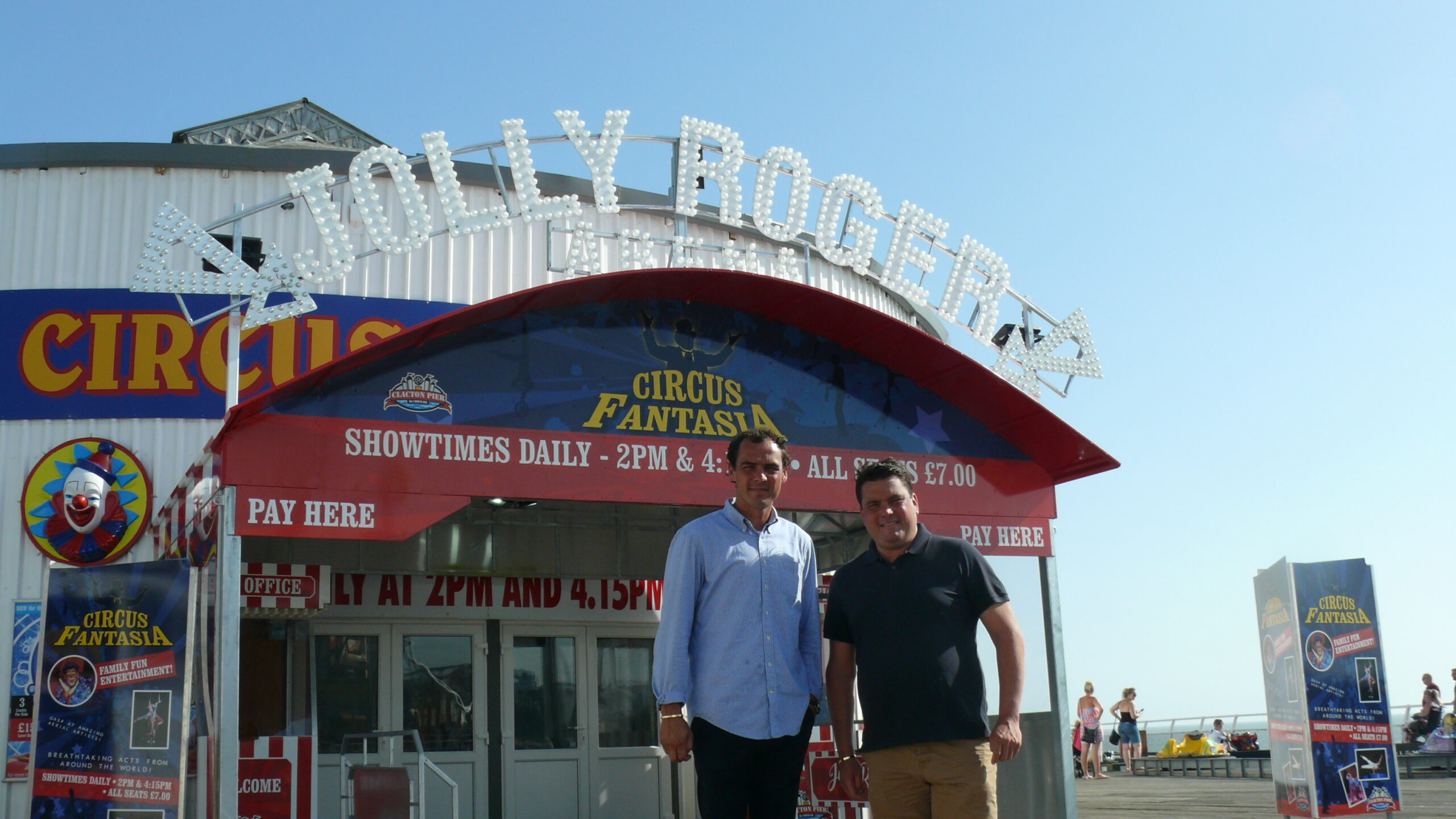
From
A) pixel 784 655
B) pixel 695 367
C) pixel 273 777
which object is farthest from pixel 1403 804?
pixel 273 777

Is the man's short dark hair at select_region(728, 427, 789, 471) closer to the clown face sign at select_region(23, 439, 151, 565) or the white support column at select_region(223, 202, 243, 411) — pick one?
the white support column at select_region(223, 202, 243, 411)

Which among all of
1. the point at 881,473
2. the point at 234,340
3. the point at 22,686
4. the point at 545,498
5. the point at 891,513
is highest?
the point at 234,340

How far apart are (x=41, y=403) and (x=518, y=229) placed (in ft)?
15.4

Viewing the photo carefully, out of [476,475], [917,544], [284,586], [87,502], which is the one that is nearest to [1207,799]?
[476,475]

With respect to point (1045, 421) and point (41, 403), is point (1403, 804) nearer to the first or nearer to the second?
point (1045, 421)

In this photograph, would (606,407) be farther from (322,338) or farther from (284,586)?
(322,338)

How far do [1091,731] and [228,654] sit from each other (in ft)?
51.1

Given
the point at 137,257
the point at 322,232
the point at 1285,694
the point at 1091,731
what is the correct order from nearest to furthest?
1. the point at 322,232
2. the point at 1285,694
3. the point at 137,257
4. the point at 1091,731

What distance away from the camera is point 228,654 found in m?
6.50

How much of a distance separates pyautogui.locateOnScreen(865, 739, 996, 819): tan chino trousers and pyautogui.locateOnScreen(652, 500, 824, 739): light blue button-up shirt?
1.26 ft

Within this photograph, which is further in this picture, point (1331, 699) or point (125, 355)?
point (125, 355)

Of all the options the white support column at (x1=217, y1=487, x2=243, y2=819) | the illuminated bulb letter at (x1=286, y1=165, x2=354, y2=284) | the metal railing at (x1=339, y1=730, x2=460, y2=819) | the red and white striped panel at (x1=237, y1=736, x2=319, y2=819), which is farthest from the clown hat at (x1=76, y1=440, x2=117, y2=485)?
the white support column at (x1=217, y1=487, x2=243, y2=819)

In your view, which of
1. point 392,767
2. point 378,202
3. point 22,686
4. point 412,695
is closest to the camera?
point 378,202

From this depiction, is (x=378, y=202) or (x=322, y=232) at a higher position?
(x=378, y=202)
